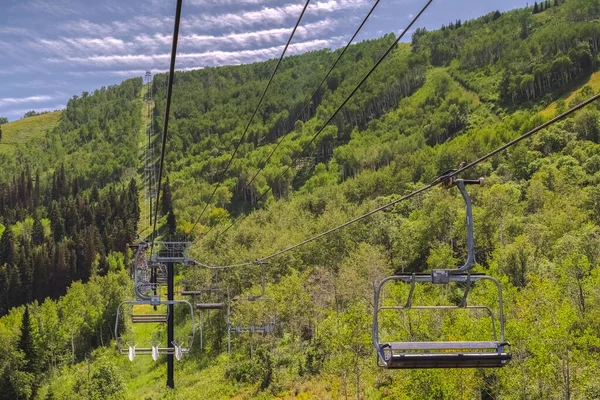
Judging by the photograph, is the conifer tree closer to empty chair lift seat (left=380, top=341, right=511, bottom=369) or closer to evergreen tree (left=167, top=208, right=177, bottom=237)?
evergreen tree (left=167, top=208, right=177, bottom=237)

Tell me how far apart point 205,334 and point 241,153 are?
123882 millimetres

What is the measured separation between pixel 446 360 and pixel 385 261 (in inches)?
1793

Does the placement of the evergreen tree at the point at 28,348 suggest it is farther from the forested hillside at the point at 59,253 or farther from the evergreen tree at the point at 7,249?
the evergreen tree at the point at 7,249

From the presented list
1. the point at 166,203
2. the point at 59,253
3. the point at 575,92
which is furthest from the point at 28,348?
the point at 575,92

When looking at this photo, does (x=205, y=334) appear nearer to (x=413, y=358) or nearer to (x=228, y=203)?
(x=413, y=358)

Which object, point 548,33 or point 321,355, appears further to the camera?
point 548,33

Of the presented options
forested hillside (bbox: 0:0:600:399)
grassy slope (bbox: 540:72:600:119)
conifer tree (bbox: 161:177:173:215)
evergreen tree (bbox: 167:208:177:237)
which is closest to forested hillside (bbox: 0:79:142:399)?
forested hillside (bbox: 0:0:600:399)

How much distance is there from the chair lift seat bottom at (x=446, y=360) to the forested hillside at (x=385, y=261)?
897cm

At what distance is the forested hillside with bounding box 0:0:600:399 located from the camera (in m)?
25.4

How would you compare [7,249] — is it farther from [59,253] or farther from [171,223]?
[171,223]

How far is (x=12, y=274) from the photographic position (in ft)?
310

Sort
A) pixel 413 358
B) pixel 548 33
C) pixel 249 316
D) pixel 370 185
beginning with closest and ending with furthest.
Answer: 1. pixel 413 358
2. pixel 249 316
3. pixel 370 185
4. pixel 548 33

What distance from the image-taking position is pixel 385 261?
51.6m

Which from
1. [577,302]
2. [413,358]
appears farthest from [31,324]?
[413,358]
